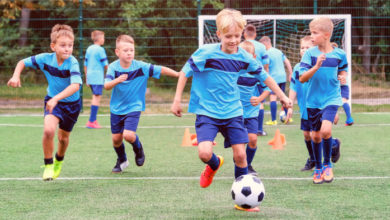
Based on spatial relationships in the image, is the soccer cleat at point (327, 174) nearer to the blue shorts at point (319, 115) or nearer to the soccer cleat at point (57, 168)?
the blue shorts at point (319, 115)

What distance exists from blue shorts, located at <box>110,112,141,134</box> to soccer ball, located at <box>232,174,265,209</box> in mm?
2324

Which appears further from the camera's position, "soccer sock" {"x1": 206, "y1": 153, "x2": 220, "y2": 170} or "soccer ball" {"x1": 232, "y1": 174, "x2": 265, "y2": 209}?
"soccer sock" {"x1": 206, "y1": 153, "x2": 220, "y2": 170}

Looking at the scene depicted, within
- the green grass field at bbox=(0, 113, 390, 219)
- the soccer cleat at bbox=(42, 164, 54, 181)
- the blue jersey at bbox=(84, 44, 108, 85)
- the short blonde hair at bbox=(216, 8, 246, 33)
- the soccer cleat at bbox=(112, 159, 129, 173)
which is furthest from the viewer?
the blue jersey at bbox=(84, 44, 108, 85)

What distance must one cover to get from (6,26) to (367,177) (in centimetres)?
2137

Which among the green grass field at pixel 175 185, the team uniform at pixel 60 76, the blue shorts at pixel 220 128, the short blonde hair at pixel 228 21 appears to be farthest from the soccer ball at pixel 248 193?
the team uniform at pixel 60 76

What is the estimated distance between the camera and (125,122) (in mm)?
7293

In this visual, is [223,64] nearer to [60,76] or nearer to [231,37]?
[231,37]

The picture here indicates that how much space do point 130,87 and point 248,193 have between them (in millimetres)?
2714

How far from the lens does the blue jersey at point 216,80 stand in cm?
549

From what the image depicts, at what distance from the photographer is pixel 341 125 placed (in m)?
13.3

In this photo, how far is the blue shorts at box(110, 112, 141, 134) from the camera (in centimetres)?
726

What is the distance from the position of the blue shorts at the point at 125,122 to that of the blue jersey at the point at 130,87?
1.9 inches

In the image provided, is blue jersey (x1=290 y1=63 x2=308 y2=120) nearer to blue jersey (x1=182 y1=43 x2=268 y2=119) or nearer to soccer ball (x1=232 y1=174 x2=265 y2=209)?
blue jersey (x1=182 y1=43 x2=268 y2=119)

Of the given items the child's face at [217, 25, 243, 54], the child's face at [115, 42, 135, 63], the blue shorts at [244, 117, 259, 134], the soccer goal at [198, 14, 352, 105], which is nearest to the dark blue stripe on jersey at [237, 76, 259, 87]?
the blue shorts at [244, 117, 259, 134]
